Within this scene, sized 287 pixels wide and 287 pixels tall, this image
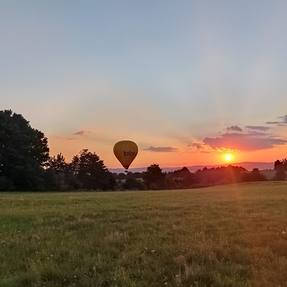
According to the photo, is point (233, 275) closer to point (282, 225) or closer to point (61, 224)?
point (282, 225)

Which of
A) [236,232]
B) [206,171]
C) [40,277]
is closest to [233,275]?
[40,277]

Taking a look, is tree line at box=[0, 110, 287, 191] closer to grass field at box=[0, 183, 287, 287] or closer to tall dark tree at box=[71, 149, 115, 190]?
tall dark tree at box=[71, 149, 115, 190]

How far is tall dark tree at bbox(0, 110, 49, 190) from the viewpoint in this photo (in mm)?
98000

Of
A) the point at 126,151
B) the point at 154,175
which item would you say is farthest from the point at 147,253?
the point at 154,175

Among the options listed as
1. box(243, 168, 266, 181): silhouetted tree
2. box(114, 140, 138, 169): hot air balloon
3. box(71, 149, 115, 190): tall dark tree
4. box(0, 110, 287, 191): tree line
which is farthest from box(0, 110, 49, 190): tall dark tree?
box(243, 168, 266, 181): silhouetted tree

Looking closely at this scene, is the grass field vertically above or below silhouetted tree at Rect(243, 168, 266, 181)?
below

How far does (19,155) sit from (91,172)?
1608 inches

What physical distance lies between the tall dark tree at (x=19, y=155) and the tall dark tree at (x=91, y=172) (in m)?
21.8

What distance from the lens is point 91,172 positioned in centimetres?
13925

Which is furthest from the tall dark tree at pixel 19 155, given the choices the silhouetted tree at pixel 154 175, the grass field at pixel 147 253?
the grass field at pixel 147 253

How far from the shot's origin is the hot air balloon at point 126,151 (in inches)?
2471

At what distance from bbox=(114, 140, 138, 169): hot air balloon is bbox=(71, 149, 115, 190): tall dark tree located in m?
62.1

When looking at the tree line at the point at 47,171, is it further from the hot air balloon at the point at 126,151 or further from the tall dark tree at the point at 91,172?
the hot air balloon at the point at 126,151

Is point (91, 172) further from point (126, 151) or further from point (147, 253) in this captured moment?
point (147, 253)
